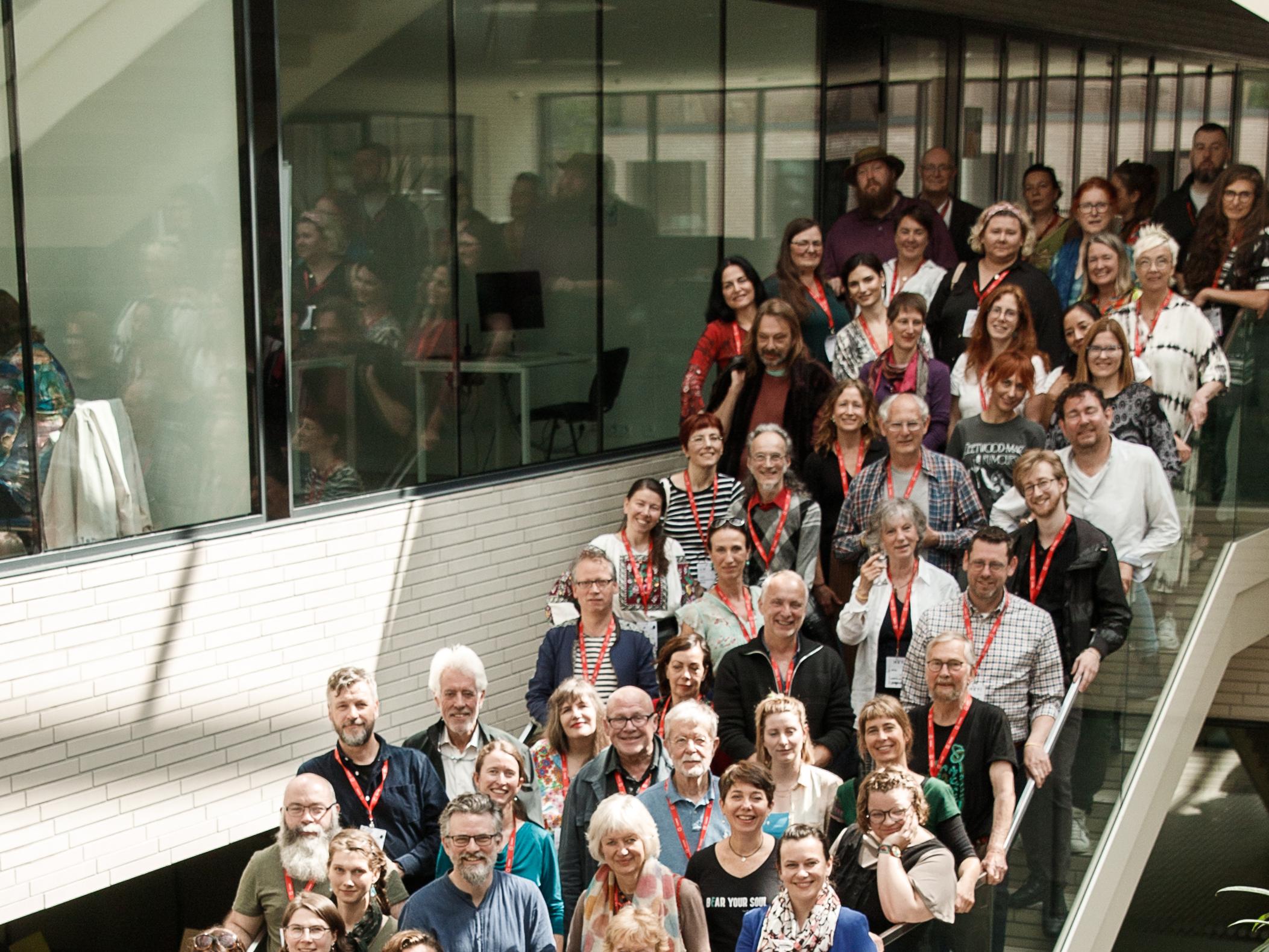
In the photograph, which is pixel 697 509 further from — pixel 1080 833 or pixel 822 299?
pixel 1080 833

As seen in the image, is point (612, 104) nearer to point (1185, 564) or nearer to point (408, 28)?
point (408, 28)

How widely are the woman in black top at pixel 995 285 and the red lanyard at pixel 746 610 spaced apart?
87.0 inches

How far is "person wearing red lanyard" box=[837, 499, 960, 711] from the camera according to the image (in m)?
6.55

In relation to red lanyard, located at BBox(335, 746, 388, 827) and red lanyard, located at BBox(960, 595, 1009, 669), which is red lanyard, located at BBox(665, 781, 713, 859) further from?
red lanyard, located at BBox(960, 595, 1009, 669)

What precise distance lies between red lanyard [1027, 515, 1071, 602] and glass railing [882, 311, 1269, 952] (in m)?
0.41

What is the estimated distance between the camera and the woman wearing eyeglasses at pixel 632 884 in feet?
16.0

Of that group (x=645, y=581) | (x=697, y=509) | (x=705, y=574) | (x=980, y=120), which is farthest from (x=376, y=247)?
(x=980, y=120)

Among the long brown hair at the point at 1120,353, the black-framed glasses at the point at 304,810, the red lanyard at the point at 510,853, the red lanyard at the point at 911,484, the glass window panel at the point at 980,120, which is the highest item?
the glass window panel at the point at 980,120

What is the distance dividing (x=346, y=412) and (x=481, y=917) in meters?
3.42

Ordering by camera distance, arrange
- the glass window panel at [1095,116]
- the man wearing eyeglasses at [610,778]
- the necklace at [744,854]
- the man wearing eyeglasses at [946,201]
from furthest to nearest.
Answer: the glass window panel at [1095,116], the man wearing eyeglasses at [946,201], the man wearing eyeglasses at [610,778], the necklace at [744,854]

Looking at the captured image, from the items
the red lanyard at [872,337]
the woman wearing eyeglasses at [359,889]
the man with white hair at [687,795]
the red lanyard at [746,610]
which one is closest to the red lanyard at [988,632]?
the red lanyard at [746,610]

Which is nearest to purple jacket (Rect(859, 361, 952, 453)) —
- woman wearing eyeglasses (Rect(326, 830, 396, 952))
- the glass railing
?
the glass railing

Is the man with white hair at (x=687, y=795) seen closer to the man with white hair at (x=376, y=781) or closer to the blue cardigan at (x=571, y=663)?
the man with white hair at (x=376, y=781)

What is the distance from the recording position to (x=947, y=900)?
5.02m
